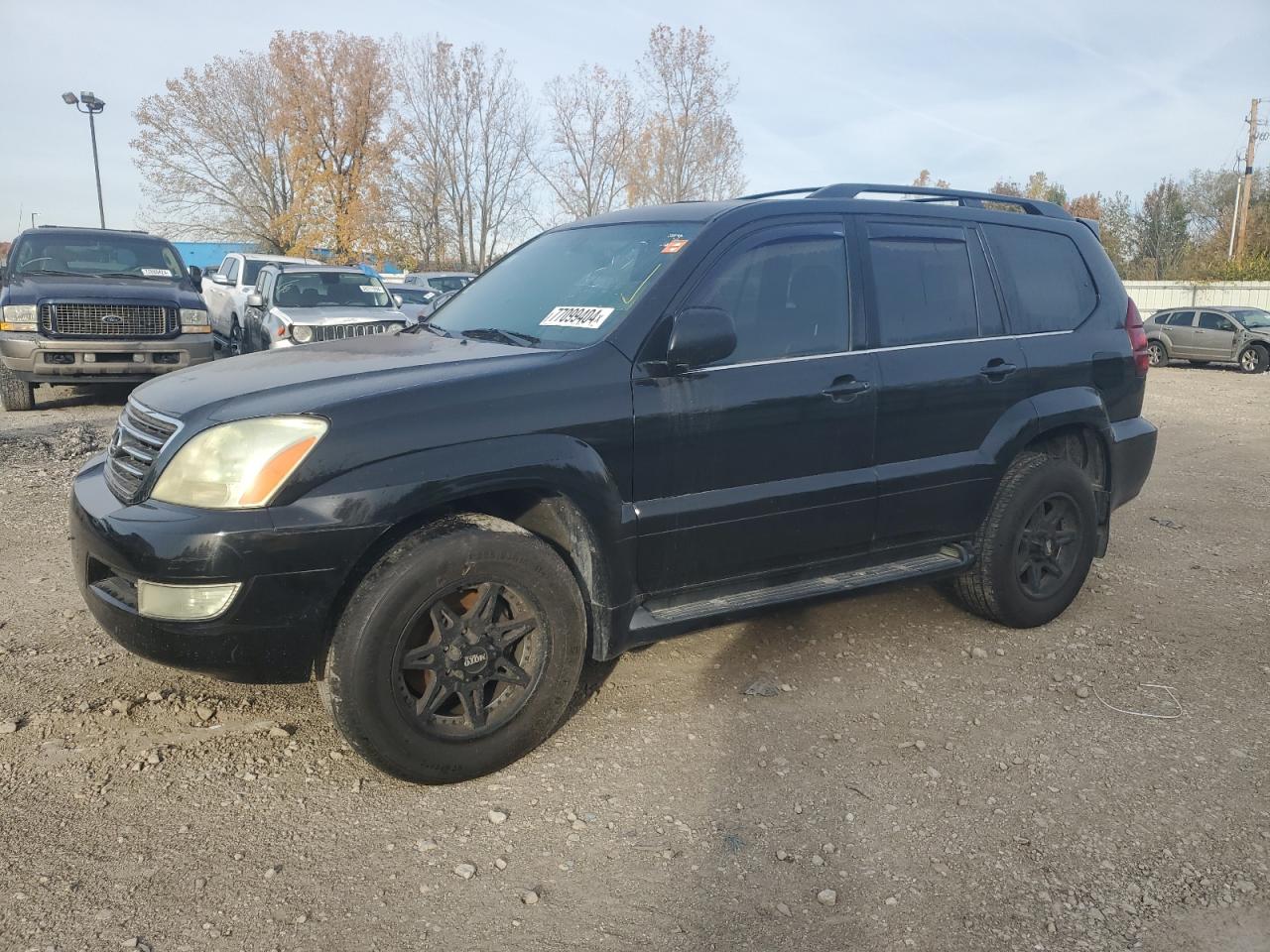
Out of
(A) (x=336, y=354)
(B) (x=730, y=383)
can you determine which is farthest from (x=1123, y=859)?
(A) (x=336, y=354)

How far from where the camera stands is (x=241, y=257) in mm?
15992

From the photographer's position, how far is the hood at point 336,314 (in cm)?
1095

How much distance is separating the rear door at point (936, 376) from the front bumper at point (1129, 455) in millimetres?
740

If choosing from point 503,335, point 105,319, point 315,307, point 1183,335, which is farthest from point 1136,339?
point 1183,335

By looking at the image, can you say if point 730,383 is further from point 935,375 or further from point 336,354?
point 336,354

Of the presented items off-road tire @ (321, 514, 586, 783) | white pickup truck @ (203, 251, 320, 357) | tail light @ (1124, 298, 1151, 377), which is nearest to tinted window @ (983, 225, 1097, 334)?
tail light @ (1124, 298, 1151, 377)

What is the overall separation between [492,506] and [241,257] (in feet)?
48.1

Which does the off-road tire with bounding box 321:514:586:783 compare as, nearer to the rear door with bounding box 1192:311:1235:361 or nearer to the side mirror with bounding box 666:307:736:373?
the side mirror with bounding box 666:307:736:373

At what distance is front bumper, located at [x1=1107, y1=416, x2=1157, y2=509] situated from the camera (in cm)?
468

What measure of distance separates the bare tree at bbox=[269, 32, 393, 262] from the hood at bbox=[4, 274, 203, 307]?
73.1 feet

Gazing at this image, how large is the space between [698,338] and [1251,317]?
2261 cm

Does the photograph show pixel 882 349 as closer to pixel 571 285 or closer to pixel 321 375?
pixel 571 285

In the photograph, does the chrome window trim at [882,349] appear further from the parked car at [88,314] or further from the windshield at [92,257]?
the windshield at [92,257]

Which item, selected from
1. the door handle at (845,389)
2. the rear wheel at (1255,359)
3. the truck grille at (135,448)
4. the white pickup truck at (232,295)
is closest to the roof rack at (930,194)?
the door handle at (845,389)
